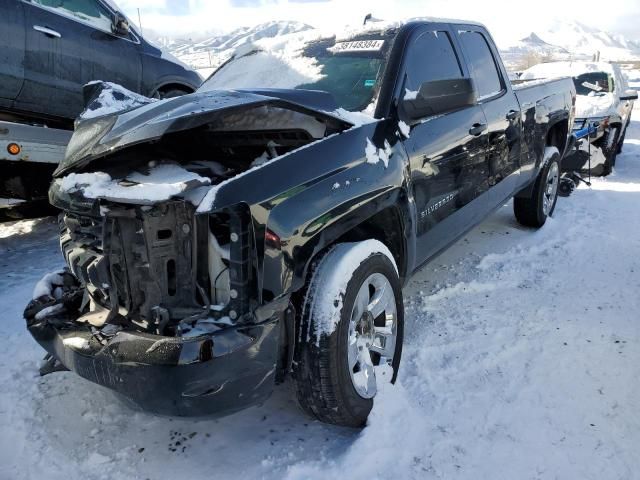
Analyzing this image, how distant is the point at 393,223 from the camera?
2.87m

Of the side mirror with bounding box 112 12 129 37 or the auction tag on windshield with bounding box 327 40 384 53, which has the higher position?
the side mirror with bounding box 112 12 129 37

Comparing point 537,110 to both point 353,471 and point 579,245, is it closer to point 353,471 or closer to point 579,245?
point 579,245

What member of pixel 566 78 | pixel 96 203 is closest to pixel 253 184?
pixel 96 203

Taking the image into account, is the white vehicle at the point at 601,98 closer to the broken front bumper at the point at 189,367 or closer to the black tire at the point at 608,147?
the black tire at the point at 608,147

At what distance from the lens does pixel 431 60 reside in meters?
3.35

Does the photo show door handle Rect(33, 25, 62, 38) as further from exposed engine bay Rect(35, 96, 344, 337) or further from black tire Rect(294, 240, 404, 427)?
black tire Rect(294, 240, 404, 427)

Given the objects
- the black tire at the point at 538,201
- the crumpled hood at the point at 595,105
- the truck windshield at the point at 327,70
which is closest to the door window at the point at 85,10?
the truck windshield at the point at 327,70

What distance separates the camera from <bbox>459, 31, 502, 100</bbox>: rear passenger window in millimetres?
3885

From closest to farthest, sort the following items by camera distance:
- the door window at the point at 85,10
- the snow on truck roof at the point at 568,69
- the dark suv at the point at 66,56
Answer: the dark suv at the point at 66,56, the door window at the point at 85,10, the snow on truck roof at the point at 568,69

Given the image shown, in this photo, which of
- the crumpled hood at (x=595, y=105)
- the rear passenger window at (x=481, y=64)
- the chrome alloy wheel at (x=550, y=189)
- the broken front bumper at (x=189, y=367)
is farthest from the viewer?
the crumpled hood at (x=595, y=105)

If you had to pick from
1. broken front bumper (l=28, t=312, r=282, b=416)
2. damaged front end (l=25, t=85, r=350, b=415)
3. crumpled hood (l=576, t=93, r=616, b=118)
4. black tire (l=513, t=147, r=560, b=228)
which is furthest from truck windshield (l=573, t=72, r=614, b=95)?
broken front bumper (l=28, t=312, r=282, b=416)

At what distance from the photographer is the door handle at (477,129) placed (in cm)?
352

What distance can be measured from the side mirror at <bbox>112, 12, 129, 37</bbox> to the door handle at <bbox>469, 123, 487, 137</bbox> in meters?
3.93

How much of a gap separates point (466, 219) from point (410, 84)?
43.9 inches
